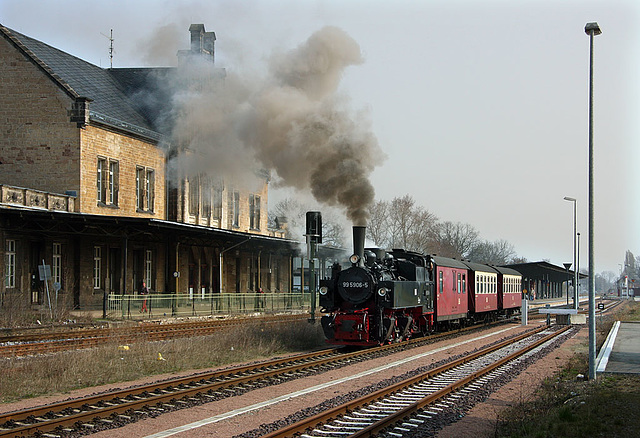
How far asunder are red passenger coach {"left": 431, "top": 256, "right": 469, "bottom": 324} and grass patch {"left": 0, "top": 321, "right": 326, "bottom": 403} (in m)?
4.21

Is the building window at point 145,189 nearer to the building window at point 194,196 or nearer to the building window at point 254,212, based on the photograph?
the building window at point 194,196

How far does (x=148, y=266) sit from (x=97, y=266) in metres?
3.96

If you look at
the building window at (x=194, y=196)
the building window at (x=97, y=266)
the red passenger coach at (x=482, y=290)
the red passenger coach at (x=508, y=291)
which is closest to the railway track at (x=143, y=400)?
the red passenger coach at (x=482, y=290)

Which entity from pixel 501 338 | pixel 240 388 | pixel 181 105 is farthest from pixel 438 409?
pixel 181 105

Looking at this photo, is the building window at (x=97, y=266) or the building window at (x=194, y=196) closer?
the building window at (x=97, y=266)

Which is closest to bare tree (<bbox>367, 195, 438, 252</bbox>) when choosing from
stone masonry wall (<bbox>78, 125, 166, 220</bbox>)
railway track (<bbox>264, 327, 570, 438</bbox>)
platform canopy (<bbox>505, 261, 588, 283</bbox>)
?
platform canopy (<bbox>505, 261, 588, 283</bbox>)

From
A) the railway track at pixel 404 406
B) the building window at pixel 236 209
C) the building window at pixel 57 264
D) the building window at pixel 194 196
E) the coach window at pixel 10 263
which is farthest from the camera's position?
the building window at pixel 236 209

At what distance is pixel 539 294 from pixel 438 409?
74802 millimetres

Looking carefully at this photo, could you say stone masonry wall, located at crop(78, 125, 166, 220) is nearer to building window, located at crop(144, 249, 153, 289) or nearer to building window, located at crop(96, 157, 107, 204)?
building window, located at crop(96, 157, 107, 204)

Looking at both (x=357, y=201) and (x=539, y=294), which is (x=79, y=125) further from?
(x=539, y=294)

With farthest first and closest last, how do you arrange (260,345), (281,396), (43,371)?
1. (260,345)
2. (43,371)
3. (281,396)

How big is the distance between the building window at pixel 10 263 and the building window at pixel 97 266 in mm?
4753

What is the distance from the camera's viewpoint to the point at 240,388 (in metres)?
12.1

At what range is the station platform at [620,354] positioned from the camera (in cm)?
1432
